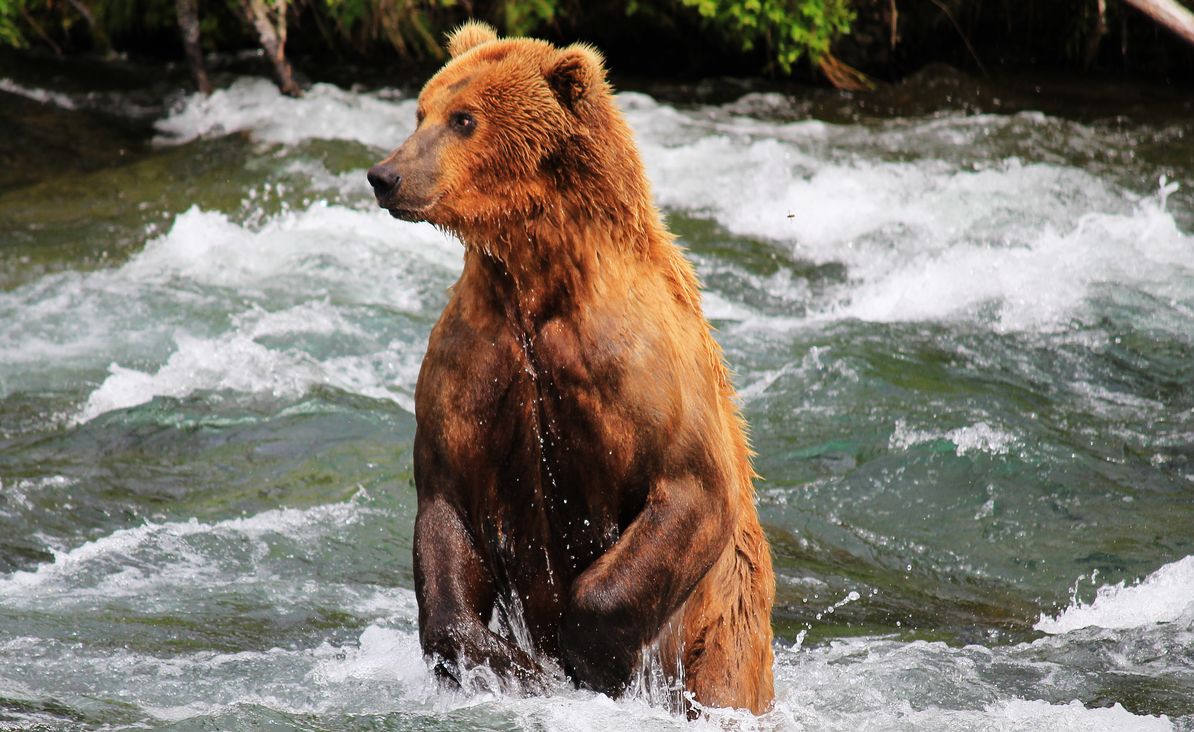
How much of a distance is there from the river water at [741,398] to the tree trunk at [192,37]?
0.26 meters

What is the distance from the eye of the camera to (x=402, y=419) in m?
8.36

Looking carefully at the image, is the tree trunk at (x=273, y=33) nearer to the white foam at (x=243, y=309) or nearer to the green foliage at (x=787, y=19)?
the white foam at (x=243, y=309)

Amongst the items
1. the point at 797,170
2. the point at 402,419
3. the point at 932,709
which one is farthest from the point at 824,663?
the point at 797,170

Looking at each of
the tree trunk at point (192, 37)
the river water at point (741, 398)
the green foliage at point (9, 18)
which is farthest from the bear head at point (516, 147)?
the green foliage at point (9, 18)

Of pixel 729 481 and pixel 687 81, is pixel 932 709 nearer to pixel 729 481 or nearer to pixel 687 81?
pixel 729 481

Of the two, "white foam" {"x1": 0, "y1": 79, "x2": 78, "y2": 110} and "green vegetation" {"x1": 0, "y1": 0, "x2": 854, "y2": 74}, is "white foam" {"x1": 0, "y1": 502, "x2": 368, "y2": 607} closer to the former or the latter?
"green vegetation" {"x1": 0, "y1": 0, "x2": 854, "y2": 74}

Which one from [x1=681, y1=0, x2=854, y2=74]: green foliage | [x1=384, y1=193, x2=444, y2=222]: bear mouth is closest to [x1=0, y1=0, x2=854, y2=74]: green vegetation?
[x1=681, y1=0, x2=854, y2=74]: green foliage

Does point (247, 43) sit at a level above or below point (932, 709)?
above

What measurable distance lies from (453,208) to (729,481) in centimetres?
113

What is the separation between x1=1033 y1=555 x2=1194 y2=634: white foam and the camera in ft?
21.1

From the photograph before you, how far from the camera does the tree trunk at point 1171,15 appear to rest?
6461 mm

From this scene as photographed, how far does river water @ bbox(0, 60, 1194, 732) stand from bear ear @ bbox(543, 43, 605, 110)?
1.74m

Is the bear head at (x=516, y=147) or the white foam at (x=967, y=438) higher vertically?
the bear head at (x=516, y=147)

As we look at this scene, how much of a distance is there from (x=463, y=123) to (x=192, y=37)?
1177 centimetres
